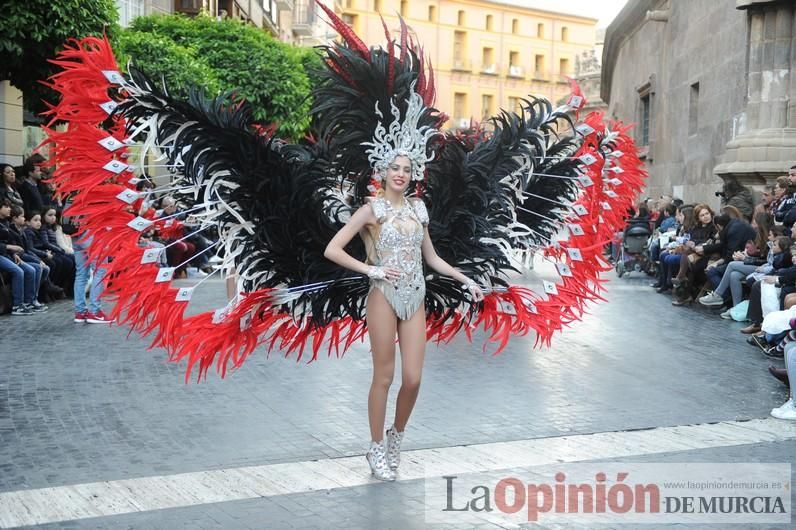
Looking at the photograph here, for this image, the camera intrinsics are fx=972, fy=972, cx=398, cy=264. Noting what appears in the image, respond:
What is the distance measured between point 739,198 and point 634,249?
455cm

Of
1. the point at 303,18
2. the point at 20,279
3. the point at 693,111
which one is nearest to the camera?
the point at 20,279

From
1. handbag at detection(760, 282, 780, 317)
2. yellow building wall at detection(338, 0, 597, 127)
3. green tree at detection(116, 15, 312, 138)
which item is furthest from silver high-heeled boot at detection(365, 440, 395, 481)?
yellow building wall at detection(338, 0, 597, 127)

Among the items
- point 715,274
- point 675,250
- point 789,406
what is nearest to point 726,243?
point 715,274

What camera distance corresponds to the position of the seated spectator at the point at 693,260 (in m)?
15.4

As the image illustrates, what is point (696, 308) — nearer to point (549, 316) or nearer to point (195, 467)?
point (549, 316)

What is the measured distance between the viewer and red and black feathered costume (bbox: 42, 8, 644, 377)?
565 centimetres

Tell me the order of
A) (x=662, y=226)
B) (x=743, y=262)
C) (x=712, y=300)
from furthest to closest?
1. (x=662, y=226)
2. (x=712, y=300)
3. (x=743, y=262)

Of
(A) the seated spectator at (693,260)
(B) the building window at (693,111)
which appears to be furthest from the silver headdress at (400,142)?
(B) the building window at (693,111)

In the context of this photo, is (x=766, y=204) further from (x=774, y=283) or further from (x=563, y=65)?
(x=563, y=65)

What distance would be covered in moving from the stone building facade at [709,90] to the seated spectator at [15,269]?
38.6ft

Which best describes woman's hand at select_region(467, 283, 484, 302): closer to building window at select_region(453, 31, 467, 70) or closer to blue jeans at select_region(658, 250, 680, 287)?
blue jeans at select_region(658, 250, 680, 287)

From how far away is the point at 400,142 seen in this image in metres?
5.71

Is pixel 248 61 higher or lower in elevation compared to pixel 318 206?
higher

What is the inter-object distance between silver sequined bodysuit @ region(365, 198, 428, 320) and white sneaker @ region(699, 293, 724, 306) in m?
9.84
